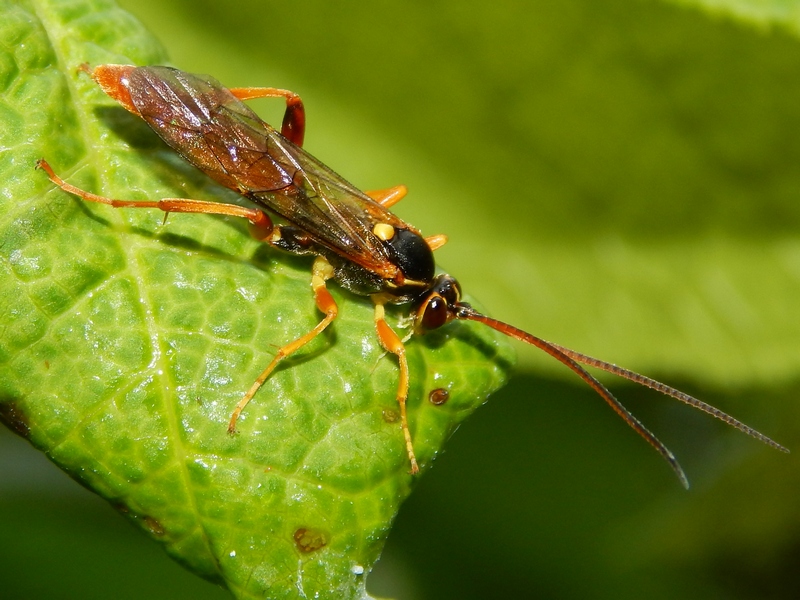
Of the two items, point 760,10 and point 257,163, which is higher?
point 760,10

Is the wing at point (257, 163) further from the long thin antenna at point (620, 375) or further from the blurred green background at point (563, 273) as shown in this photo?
the blurred green background at point (563, 273)

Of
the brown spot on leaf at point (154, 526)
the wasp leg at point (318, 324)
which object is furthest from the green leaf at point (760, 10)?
the brown spot on leaf at point (154, 526)

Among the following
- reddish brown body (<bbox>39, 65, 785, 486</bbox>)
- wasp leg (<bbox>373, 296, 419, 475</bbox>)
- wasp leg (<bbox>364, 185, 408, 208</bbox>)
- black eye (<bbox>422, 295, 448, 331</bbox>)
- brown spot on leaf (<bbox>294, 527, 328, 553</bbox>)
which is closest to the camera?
brown spot on leaf (<bbox>294, 527, 328, 553</bbox>)

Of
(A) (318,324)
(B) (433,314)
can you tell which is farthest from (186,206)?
(B) (433,314)

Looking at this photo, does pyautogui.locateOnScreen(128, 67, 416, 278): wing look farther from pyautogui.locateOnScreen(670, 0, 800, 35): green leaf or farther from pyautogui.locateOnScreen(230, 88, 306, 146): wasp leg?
pyautogui.locateOnScreen(670, 0, 800, 35): green leaf

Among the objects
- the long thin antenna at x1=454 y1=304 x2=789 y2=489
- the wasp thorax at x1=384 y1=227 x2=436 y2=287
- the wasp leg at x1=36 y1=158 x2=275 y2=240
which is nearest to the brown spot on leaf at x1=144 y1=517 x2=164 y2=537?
the wasp leg at x1=36 y1=158 x2=275 y2=240

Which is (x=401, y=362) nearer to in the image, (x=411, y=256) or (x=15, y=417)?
(x=411, y=256)
